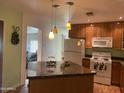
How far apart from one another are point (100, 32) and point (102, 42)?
16.4 inches

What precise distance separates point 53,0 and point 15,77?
269 cm

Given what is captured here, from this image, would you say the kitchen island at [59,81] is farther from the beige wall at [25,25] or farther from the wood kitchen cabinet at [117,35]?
the wood kitchen cabinet at [117,35]

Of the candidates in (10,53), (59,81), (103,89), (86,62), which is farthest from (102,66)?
(59,81)

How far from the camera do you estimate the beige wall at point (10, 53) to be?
452 cm

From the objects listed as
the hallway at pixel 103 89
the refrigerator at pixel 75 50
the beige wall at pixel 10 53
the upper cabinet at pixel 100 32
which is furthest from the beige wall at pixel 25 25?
the upper cabinet at pixel 100 32

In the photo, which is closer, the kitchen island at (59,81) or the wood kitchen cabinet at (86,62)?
the kitchen island at (59,81)

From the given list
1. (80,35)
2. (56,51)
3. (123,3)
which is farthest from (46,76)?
(56,51)

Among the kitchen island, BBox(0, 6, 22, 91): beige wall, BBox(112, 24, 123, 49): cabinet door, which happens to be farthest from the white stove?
the kitchen island

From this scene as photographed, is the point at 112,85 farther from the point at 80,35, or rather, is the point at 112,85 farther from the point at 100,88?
the point at 80,35

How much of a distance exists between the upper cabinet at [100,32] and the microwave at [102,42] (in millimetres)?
133

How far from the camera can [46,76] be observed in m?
2.50

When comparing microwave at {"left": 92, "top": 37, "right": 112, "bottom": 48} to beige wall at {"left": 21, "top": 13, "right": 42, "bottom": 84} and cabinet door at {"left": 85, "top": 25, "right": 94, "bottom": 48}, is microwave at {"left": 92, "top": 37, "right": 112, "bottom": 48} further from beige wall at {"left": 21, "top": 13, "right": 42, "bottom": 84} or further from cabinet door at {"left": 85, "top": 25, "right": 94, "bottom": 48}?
beige wall at {"left": 21, "top": 13, "right": 42, "bottom": 84}

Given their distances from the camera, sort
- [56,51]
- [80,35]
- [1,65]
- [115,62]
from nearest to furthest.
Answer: [1,65] → [115,62] → [80,35] → [56,51]

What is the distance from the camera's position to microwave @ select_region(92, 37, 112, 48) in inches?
233
